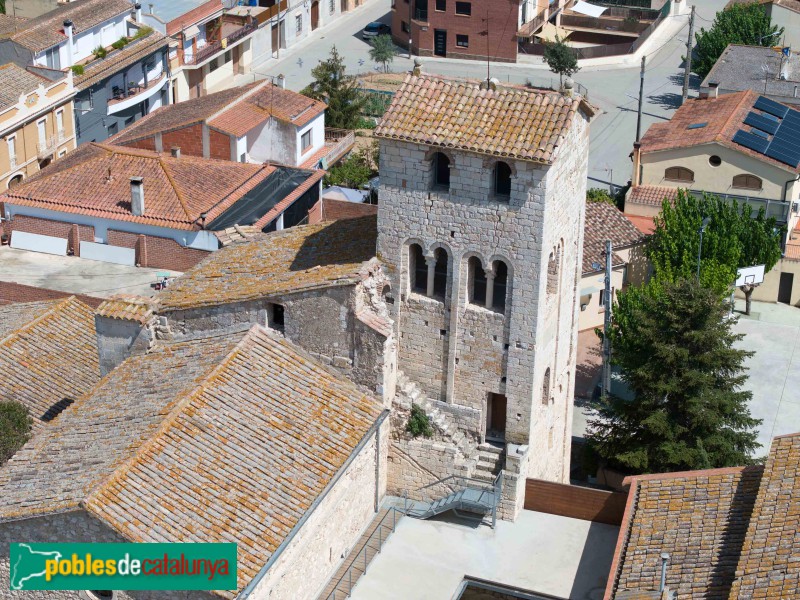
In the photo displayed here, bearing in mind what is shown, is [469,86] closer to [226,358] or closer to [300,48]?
[226,358]

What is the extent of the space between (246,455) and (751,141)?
142 ft

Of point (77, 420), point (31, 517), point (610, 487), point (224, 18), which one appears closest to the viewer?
point (31, 517)

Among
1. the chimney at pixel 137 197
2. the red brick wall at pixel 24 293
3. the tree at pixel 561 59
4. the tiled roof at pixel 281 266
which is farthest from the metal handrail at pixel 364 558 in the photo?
the tree at pixel 561 59

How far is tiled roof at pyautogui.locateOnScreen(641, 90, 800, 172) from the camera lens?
72.9 m

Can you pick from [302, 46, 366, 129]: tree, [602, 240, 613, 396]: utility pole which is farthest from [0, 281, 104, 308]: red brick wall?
[302, 46, 366, 129]: tree

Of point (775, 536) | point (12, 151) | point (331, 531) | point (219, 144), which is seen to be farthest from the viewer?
point (12, 151)

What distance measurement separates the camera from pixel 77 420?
41625 millimetres

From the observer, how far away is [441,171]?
4250 centimetres

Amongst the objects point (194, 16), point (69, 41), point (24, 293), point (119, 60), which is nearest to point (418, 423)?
point (24, 293)

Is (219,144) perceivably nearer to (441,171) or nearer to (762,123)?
(762,123)

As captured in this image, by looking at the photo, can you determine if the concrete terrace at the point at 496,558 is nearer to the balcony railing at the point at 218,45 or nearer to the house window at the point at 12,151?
the house window at the point at 12,151

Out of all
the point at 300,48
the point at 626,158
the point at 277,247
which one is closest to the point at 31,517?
the point at 277,247

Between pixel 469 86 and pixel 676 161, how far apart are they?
110 ft

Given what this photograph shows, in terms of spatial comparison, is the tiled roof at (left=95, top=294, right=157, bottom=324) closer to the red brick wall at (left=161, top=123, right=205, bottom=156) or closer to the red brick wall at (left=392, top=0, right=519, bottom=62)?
the red brick wall at (left=161, top=123, right=205, bottom=156)
